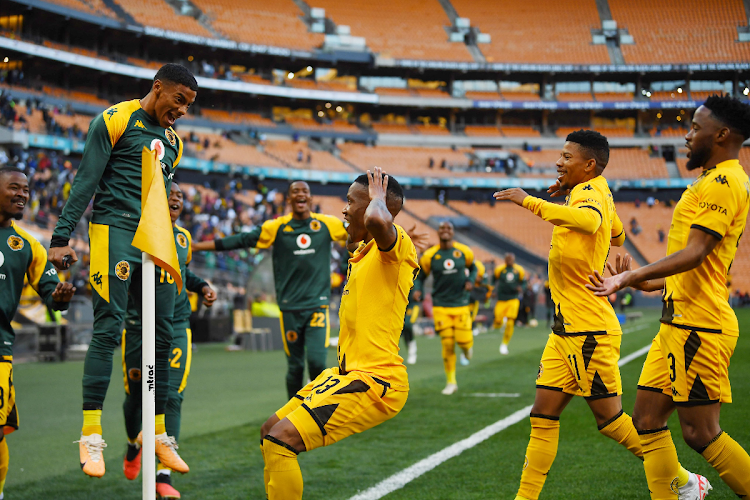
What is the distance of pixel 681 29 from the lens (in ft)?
183

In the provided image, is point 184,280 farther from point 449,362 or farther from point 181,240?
point 449,362

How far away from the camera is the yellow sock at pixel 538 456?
4555mm

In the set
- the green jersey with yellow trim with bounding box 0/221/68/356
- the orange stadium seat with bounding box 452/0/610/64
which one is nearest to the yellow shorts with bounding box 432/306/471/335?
the green jersey with yellow trim with bounding box 0/221/68/356

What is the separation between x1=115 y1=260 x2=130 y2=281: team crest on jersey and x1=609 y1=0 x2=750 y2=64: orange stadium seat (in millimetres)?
55120

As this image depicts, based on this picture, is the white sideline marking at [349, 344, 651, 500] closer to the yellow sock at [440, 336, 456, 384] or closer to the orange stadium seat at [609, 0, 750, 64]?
the yellow sock at [440, 336, 456, 384]

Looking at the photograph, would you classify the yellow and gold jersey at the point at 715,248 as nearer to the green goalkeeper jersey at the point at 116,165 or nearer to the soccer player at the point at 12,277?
the green goalkeeper jersey at the point at 116,165

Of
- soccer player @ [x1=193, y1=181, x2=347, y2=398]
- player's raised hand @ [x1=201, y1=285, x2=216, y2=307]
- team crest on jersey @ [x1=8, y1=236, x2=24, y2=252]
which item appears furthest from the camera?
soccer player @ [x1=193, y1=181, x2=347, y2=398]

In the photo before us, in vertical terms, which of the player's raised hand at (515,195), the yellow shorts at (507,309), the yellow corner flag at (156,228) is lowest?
the yellow shorts at (507,309)

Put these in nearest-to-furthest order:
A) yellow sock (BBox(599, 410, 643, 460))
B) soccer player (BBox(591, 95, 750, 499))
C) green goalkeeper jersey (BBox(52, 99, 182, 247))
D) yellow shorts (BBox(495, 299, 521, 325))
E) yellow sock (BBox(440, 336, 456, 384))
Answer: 1. soccer player (BBox(591, 95, 750, 499))
2. green goalkeeper jersey (BBox(52, 99, 182, 247))
3. yellow sock (BBox(599, 410, 643, 460))
4. yellow sock (BBox(440, 336, 456, 384))
5. yellow shorts (BBox(495, 299, 521, 325))

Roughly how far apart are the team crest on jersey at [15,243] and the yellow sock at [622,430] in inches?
159

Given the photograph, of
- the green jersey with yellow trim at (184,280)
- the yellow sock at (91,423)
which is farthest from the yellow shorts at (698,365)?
the green jersey with yellow trim at (184,280)

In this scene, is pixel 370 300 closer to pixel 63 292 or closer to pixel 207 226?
pixel 63 292

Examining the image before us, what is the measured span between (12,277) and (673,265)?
13.6ft

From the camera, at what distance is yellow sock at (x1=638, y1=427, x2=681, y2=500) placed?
4223 millimetres
